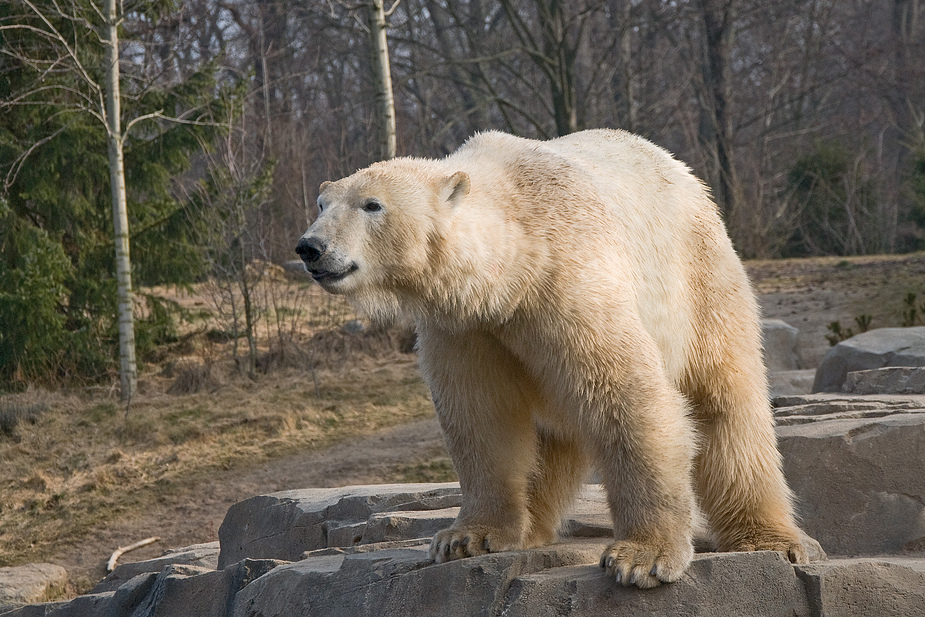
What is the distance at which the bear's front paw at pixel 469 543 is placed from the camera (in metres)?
3.37

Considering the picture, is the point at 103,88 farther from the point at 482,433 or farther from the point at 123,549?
the point at 482,433

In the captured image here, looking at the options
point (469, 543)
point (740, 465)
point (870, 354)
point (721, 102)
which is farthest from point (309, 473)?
point (721, 102)

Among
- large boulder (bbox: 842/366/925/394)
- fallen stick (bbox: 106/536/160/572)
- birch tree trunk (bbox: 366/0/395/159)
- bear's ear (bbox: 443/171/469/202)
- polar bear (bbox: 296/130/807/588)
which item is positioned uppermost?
birch tree trunk (bbox: 366/0/395/159)

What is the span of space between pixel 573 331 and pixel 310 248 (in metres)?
0.86

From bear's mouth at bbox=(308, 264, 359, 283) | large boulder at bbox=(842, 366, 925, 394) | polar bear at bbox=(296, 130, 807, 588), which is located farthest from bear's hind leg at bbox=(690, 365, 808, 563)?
large boulder at bbox=(842, 366, 925, 394)

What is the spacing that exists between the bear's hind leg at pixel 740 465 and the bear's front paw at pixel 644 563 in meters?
0.64

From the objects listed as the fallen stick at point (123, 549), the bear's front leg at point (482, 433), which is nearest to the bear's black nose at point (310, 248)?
the bear's front leg at point (482, 433)

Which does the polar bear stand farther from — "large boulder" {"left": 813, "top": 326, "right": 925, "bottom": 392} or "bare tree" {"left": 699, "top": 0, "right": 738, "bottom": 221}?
"bare tree" {"left": 699, "top": 0, "right": 738, "bottom": 221}

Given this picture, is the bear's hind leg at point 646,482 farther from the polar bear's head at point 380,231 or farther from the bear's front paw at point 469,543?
the polar bear's head at point 380,231

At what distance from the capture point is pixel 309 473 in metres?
8.71

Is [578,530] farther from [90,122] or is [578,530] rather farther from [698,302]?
[90,122]

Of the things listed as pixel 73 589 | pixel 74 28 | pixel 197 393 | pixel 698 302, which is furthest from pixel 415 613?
pixel 74 28

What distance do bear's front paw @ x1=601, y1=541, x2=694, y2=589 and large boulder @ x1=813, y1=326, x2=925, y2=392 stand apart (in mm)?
4858

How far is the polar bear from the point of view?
3.05 meters
